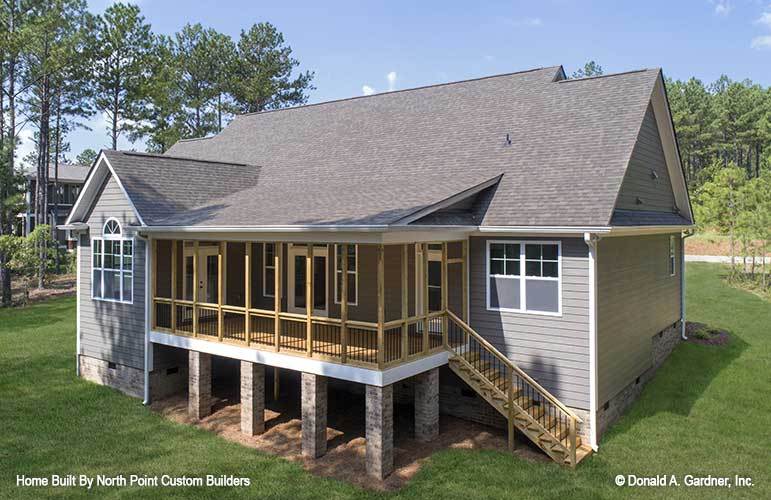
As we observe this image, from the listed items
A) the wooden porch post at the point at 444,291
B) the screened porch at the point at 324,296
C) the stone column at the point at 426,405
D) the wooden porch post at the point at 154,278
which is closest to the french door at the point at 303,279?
the screened porch at the point at 324,296

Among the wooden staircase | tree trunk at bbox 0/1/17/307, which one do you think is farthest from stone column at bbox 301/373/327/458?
tree trunk at bbox 0/1/17/307

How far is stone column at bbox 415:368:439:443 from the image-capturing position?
11.8m

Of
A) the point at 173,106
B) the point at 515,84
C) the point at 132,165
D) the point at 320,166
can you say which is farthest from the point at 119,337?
the point at 173,106

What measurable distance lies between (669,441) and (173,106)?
3992 centimetres

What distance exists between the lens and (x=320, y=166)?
1769 centimetres

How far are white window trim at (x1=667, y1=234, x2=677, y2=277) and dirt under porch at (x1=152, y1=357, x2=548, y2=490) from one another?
884 centimetres

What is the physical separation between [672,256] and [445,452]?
434 inches

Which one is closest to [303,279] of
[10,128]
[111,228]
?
[111,228]

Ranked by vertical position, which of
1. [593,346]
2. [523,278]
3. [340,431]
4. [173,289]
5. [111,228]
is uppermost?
[111,228]

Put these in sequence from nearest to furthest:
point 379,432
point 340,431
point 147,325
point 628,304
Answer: point 379,432, point 340,431, point 628,304, point 147,325

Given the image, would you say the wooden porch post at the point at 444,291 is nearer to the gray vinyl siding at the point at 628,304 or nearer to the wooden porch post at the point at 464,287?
the wooden porch post at the point at 464,287

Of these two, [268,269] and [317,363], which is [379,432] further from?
[268,269]

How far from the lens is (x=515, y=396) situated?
11453 millimetres

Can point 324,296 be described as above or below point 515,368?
above
